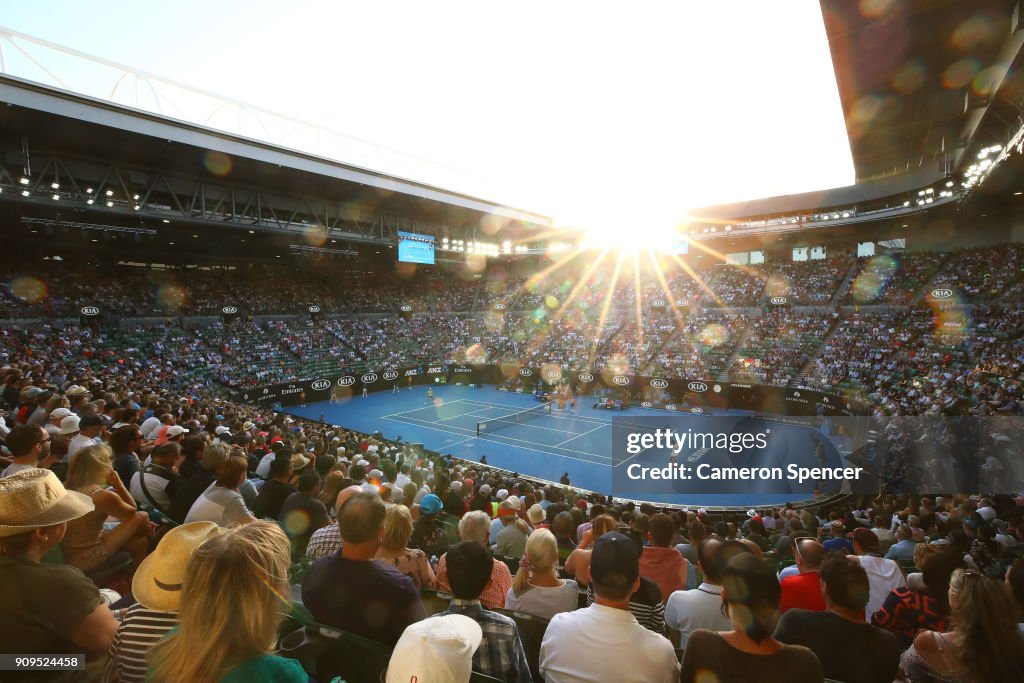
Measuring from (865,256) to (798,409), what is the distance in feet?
67.6

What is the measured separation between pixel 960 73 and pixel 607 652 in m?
26.2

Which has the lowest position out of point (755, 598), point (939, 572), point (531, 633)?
point (531, 633)

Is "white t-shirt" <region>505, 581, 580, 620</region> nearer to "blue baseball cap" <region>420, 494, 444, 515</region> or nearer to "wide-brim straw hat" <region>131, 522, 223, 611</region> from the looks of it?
"blue baseball cap" <region>420, 494, 444, 515</region>

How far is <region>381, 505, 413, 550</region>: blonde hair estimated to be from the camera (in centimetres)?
406

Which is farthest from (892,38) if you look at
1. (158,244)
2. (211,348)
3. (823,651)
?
(158,244)

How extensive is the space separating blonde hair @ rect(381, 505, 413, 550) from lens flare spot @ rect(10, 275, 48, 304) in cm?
3831

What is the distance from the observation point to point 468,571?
2.78 metres

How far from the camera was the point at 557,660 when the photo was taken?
2.61 metres

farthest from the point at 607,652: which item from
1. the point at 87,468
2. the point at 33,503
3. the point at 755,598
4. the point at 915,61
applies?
the point at 915,61

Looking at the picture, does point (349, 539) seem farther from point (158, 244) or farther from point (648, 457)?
point (158, 244)

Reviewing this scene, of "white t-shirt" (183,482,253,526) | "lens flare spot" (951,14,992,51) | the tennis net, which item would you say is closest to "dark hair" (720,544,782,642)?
"white t-shirt" (183,482,253,526)

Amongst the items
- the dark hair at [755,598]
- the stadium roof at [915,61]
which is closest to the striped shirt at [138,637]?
the dark hair at [755,598]

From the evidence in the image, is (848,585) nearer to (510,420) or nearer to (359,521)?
(359,521)

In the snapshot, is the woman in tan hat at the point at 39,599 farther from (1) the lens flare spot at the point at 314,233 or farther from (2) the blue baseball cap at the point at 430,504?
(1) the lens flare spot at the point at 314,233
